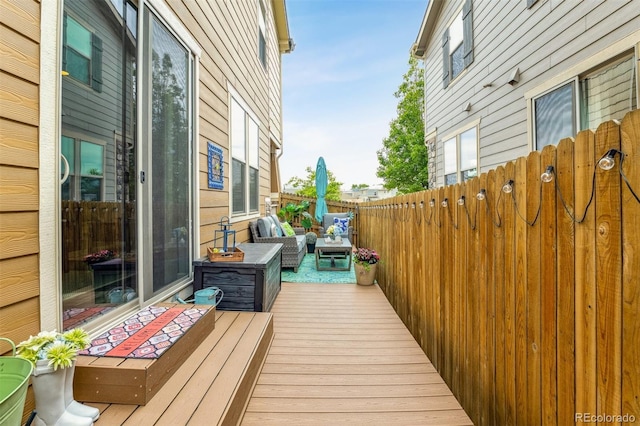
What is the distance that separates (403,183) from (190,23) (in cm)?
1495

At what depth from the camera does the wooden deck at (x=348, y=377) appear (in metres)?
1.71

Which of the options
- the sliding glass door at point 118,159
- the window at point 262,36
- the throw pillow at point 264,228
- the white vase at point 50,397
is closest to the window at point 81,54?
the sliding glass door at point 118,159

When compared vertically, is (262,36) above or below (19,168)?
above

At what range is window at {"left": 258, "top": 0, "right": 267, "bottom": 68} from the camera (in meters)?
6.02

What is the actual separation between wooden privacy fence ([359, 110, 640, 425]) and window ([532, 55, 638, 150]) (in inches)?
85.6

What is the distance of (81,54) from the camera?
5.24 ft

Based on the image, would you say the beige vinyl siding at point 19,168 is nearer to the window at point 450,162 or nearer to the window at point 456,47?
the window at point 450,162

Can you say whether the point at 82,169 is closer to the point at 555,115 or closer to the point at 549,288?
the point at 549,288

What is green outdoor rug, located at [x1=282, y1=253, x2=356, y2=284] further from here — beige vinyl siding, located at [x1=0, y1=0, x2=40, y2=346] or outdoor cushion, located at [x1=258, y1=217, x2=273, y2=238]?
beige vinyl siding, located at [x1=0, y1=0, x2=40, y2=346]

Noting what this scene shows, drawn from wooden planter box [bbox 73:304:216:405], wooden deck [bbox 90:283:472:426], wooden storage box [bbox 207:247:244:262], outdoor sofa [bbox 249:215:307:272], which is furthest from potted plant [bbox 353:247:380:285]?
wooden planter box [bbox 73:304:216:405]

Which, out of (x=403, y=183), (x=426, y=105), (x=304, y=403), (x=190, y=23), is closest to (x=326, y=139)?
(x=403, y=183)

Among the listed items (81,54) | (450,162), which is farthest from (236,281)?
(450,162)

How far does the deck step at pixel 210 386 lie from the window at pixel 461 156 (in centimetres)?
479

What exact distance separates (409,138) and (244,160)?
12911mm
